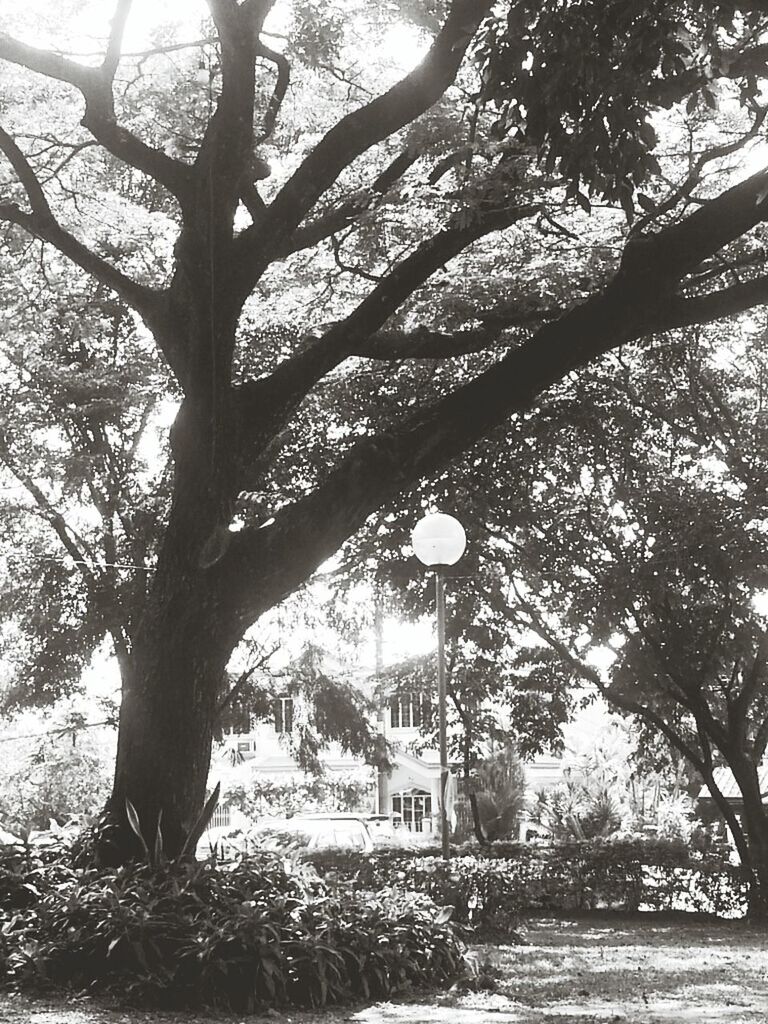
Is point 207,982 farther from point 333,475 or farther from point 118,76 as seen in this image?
point 118,76

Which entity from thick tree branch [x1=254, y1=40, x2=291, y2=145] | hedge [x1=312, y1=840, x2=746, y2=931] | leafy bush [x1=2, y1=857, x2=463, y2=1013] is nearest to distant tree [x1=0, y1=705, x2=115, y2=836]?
hedge [x1=312, y1=840, x2=746, y2=931]

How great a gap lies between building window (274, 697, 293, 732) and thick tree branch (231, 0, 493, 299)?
17.6 meters

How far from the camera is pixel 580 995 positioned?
8.69 meters

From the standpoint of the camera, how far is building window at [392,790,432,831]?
160 feet

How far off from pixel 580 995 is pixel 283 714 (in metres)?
19.2

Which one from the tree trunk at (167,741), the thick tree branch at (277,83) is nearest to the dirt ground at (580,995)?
the tree trunk at (167,741)

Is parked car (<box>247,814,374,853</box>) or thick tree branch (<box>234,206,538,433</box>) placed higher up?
thick tree branch (<box>234,206,538,433</box>)

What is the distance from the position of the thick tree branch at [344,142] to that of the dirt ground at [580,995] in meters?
5.78

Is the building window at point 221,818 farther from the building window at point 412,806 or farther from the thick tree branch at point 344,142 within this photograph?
the thick tree branch at point 344,142

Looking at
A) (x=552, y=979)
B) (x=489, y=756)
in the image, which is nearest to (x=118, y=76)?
(x=552, y=979)

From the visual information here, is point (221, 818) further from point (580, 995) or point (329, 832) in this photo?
point (580, 995)

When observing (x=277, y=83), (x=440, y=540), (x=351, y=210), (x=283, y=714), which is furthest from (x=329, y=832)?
(x=277, y=83)

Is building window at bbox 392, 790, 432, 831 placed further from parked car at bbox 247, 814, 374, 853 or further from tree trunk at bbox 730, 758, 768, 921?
tree trunk at bbox 730, 758, 768, 921

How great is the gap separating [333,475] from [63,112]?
18.6 feet
